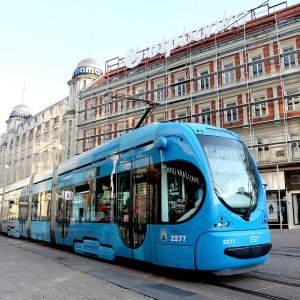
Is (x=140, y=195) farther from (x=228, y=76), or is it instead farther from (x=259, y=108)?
(x=228, y=76)

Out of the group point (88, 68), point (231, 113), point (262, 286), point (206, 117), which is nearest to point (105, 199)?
point (262, 286)

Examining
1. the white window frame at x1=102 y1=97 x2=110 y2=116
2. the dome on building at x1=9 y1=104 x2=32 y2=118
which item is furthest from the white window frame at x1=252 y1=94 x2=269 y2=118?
the dome on building at x1=9 y1=104 x2=32 y2=118

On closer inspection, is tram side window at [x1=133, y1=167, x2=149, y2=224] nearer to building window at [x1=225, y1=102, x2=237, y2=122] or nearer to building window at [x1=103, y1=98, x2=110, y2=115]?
building window at [x1=225, y1=102, x2=237, y2=122]

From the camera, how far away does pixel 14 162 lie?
2372 inches

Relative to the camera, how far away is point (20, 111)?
2923 inches

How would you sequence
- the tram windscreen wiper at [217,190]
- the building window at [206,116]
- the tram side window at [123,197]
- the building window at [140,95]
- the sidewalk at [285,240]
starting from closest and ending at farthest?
the tram windscreen wiper at [217,190] → the tram side window at [123,197] → the sidewalk at [285,240] → the building window at [206,116] → the building window at [140,95]

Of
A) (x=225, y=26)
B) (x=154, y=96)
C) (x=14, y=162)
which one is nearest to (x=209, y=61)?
(x=225, y=26)

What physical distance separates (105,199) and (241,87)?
66.4 feet

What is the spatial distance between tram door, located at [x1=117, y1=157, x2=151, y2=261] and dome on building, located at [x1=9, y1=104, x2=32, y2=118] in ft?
231

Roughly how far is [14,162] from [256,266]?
193 feet

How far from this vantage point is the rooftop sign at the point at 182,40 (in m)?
28.1

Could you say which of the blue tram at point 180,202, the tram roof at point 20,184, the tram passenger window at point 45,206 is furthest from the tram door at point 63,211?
the tram roof at point 20,184

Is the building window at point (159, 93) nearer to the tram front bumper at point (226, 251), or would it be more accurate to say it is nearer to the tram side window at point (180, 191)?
the tram side window at point (180, 191)

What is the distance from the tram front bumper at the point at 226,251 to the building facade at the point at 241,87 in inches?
735
